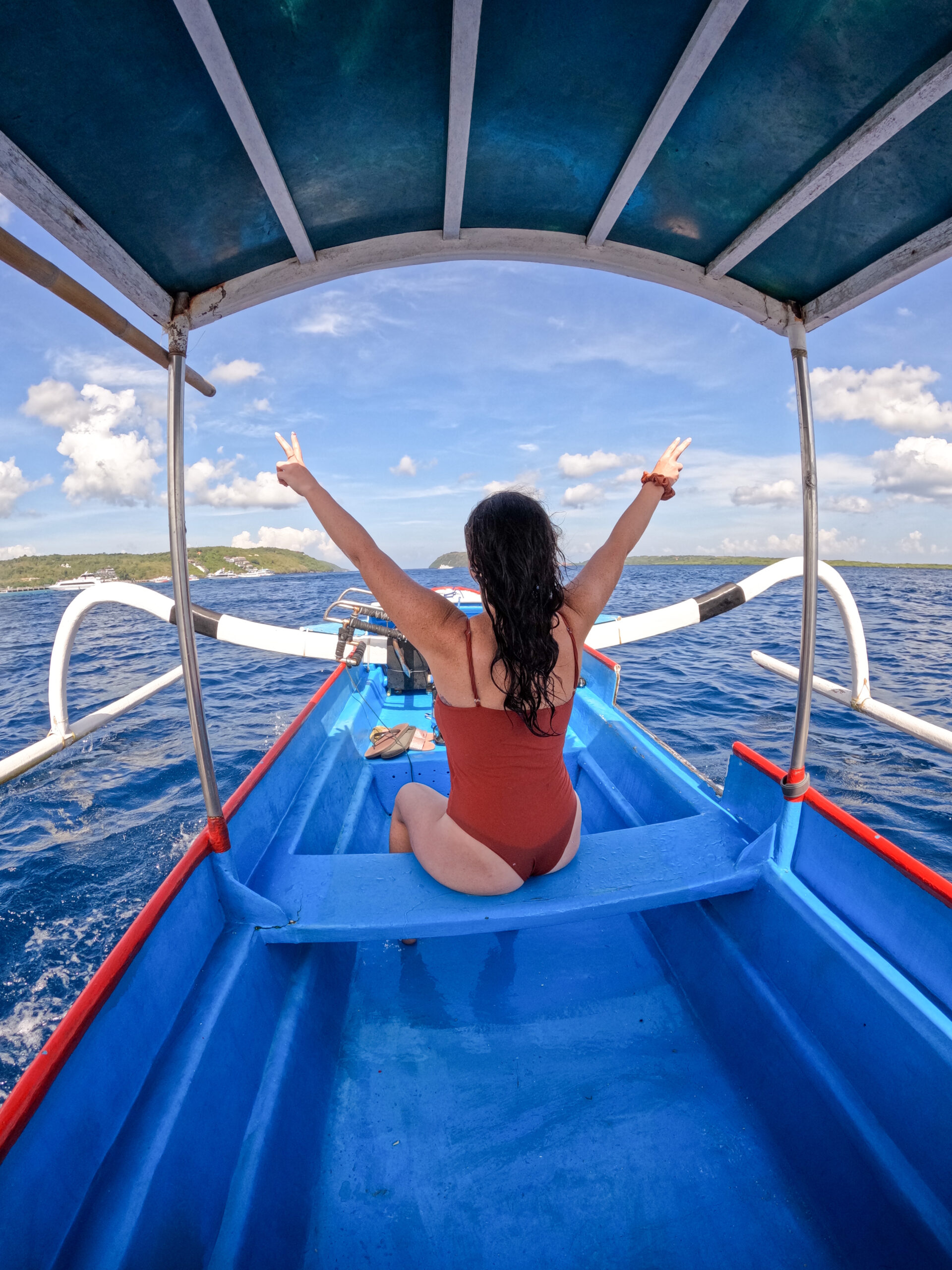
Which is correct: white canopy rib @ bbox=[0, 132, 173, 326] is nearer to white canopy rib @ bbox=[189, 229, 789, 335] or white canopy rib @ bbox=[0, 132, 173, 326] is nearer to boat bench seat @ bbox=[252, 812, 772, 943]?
white canopy rib @ bbox=[189, 229, 789, 335]

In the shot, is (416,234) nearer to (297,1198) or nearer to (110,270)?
(110,270)

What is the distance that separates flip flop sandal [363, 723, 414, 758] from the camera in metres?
4.01

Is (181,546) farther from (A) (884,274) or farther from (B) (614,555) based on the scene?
(A) (884,274)

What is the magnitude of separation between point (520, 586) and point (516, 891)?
3.58 feet

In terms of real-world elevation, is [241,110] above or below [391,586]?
above

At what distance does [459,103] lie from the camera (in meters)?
1.35

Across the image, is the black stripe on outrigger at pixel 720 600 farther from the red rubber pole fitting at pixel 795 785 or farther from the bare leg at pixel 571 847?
the bare leg at pixel 571 847

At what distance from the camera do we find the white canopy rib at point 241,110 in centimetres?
106

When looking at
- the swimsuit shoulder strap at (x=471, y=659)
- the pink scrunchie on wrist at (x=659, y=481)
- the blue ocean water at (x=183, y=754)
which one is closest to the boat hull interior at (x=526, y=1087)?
the swimsuit shoulder strap at (x=471, y=659)

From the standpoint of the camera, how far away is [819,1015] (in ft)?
5.88

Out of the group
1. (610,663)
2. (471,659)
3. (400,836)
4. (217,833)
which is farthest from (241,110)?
(610,663)

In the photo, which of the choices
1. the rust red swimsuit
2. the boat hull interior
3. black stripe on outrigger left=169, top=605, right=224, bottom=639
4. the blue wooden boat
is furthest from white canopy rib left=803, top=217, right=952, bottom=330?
black stripe on outrigger left=169, top=605, right=224, bottom=639

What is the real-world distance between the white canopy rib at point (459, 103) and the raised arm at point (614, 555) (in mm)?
1042

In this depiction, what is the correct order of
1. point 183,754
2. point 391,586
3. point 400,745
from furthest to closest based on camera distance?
point 183,754, point 400,745, point 391,586
